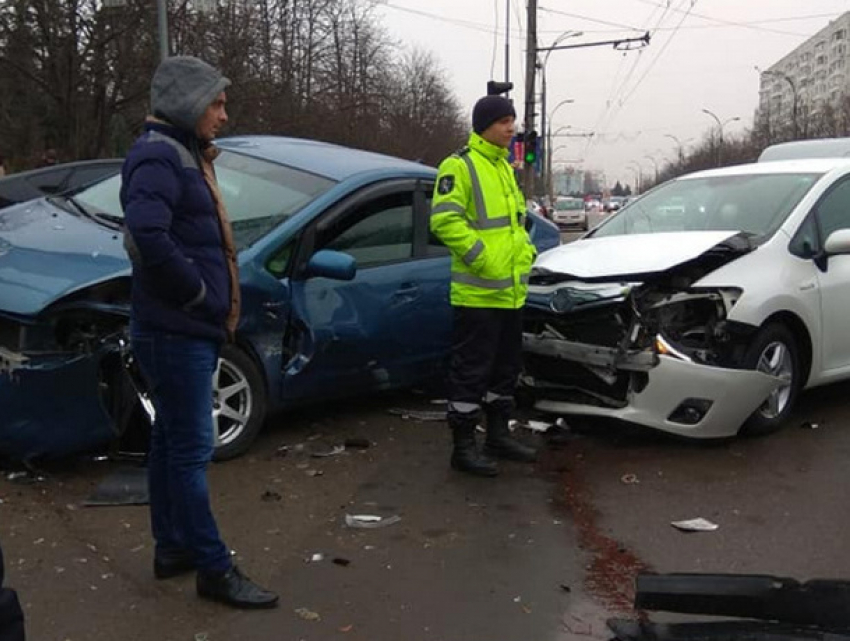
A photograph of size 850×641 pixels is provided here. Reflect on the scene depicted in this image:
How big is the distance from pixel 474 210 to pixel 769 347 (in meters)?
1.99

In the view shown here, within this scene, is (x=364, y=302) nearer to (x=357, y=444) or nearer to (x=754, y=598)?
(x=357, y=444)

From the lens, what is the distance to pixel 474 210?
4.71 meters

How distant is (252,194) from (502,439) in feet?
6.57

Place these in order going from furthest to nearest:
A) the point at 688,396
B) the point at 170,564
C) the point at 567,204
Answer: the point at 567,204
the point at 688,396
the point at 170,564

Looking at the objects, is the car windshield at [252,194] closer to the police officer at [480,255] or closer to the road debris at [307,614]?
the police officer at [480,255]

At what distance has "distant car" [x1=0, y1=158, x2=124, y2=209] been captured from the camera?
10.9 meters

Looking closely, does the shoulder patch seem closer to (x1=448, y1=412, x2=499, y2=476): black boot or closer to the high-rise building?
(x1=448, y1=412, x2=499, y2=476): black boot

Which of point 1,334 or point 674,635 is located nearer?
point 674,635

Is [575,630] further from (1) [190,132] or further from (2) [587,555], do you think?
(1) [190,132]

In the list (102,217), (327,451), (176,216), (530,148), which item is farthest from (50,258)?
(530,148)

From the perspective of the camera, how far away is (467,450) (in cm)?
487

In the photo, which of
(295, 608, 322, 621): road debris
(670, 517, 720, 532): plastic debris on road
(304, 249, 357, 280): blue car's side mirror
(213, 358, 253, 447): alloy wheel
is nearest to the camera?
(295, 608, 322, 621): road debris

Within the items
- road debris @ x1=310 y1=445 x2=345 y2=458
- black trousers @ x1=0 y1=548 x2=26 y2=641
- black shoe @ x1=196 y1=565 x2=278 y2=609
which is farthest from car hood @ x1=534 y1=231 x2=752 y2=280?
black trousers @ x1=0 y1=548 x2=26 y2=641

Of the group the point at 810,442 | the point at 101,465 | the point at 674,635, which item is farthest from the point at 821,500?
the point at 101,465
